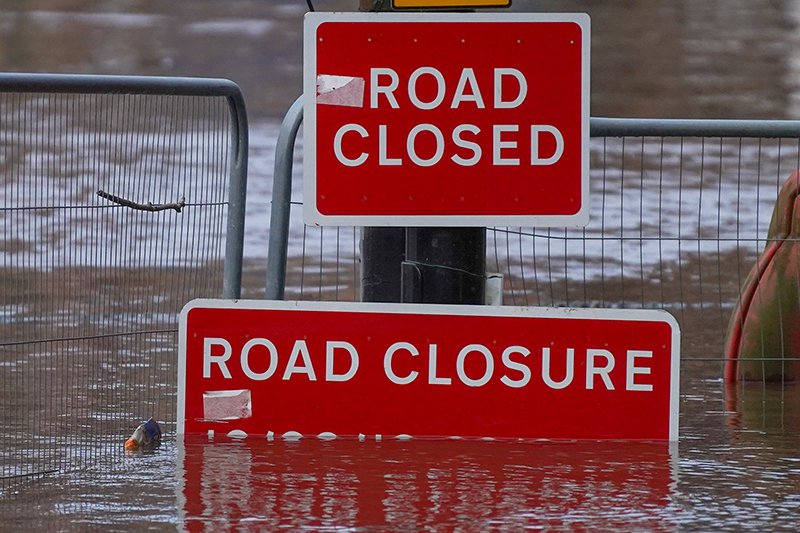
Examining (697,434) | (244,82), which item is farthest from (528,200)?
(244,82)

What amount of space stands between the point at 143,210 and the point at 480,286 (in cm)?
167

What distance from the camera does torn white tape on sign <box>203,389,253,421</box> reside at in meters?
4.59

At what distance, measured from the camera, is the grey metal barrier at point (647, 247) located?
27.8 ft

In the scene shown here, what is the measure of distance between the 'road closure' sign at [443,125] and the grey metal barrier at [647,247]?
244 cm

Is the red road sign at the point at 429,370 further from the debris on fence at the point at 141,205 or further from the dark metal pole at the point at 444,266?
the debris on fence at the point at 141,205

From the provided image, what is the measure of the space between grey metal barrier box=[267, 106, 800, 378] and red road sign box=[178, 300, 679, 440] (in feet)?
8.52

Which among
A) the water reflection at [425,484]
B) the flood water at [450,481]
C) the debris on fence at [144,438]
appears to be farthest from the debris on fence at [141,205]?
the water reflection at [425,484]

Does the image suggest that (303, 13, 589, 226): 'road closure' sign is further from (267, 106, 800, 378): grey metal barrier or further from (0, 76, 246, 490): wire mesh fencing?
(267, 106, 800, 378): grey metal barrier

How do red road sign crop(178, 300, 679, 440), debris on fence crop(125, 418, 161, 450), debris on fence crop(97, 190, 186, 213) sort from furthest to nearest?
debris on fence crop(125, 418, 161, 450), debris on fence crop(97, 190, 186, 213), red road sign crop(178, 300, 679, 440)

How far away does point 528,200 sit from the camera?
4590mm

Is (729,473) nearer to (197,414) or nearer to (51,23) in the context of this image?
(197,414)

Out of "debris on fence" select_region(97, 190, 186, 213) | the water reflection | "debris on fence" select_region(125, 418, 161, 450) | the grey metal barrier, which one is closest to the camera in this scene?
the water reflection

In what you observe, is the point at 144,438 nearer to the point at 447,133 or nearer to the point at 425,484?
the point at 425,484

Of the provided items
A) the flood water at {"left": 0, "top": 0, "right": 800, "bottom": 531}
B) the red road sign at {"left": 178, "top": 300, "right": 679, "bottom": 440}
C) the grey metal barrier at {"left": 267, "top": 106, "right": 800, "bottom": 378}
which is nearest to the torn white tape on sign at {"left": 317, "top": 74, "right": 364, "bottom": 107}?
the red road sign at {"left": 178, "top": 300, "right": 679, "bottom": 440}
